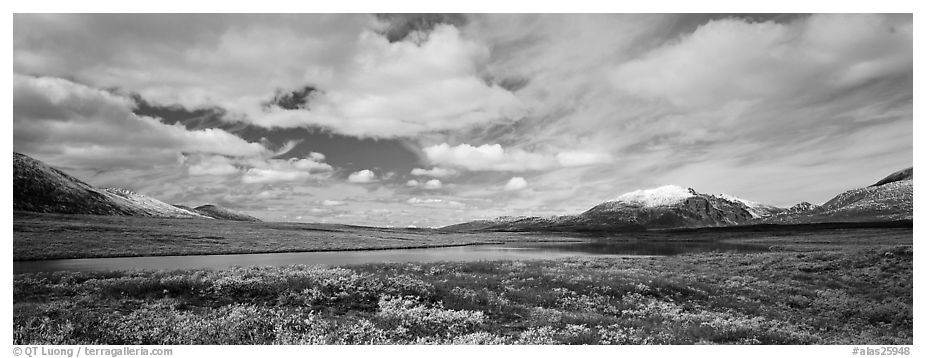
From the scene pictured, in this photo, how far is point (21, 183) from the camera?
180000mm

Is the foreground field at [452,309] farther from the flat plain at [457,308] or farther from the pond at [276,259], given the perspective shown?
the pond at [276,259]

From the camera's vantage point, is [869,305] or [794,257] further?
[794,257]

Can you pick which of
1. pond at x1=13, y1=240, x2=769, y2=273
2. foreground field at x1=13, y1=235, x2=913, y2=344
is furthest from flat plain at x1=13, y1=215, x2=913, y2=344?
pond at x1=13, y1=240, x2=769, y2=273

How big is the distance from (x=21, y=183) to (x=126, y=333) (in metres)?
234

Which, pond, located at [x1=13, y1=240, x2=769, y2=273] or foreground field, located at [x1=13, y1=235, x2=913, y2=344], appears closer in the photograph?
foreground field, located at [x1=13, y1=235, x2=913, y2=344]

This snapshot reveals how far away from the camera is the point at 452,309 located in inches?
723

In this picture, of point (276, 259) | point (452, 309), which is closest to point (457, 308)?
point (452, 309)

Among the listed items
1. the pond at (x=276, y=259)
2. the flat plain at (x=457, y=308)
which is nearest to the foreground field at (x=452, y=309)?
the flat plain at (x=457, y=308)

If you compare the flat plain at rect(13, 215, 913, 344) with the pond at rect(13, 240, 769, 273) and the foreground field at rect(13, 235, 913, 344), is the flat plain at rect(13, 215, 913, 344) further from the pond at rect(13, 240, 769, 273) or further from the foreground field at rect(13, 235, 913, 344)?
the pond at rect(13, 240, 769, 273)

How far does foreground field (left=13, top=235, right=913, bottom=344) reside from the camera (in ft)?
48.4
